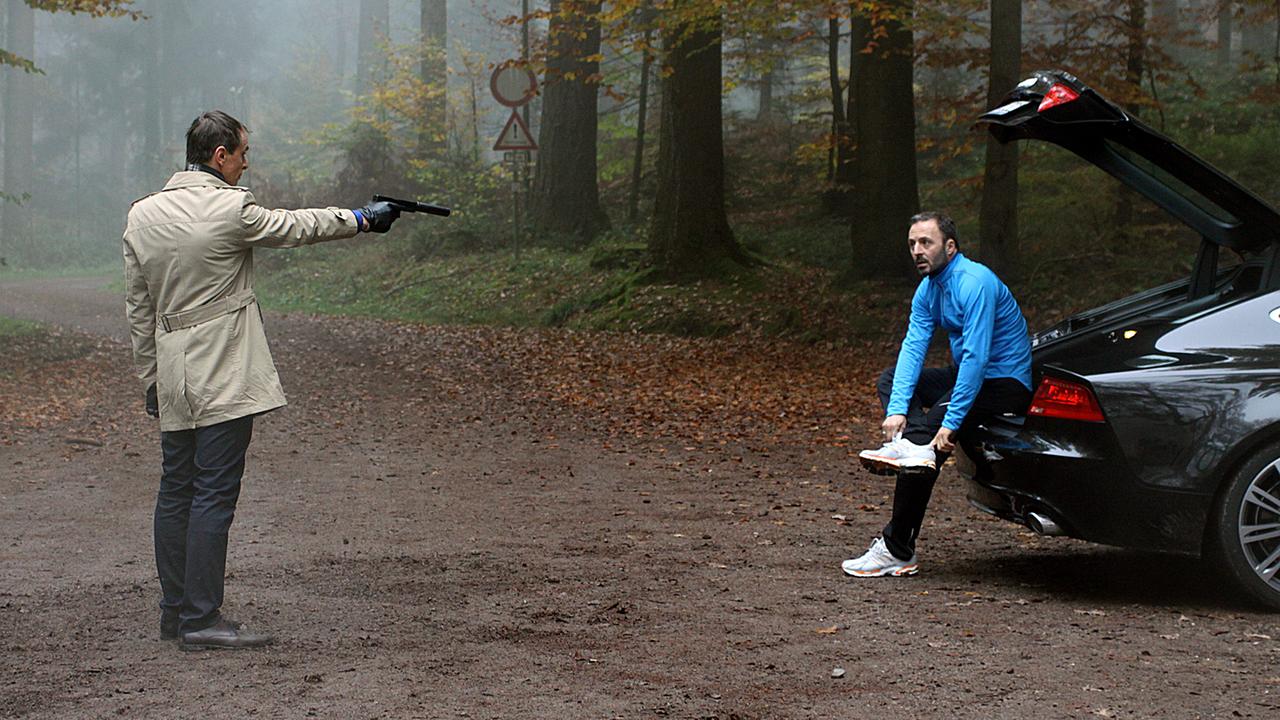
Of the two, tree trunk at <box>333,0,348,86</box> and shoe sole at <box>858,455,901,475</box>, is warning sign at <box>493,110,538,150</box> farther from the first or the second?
tree trunk at <box>333,0,348,86</box>

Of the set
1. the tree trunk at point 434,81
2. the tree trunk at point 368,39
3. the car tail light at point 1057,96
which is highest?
the tree trunk at point 368,39

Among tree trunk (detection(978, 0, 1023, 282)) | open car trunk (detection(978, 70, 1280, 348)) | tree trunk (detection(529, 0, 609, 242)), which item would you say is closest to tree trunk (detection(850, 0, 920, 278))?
tree trunk (detection(978, 0, 1023, 282))

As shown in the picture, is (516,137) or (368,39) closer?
(516,137)

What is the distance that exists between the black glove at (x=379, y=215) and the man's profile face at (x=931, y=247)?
241cm

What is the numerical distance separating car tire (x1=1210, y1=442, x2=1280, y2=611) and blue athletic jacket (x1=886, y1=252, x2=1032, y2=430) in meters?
1.01

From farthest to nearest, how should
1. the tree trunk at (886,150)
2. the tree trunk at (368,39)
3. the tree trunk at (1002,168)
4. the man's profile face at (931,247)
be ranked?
the tree trunk at (368,39), the tree trunk at (886,150), the tree trunk at (1002,168), the man's profile face at (931,247)

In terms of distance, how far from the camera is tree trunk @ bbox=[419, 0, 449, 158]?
34.8 m

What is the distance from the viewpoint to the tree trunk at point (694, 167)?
20172mm

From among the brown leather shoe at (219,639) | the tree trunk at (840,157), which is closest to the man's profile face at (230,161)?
the brown leather shoe at (219,639)

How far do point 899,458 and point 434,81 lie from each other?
32.3m

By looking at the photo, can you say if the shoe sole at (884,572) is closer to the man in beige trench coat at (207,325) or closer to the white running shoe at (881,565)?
the white running shoe at (881,565)

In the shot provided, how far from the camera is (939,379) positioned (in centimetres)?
652

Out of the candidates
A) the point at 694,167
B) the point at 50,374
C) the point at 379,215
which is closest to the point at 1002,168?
the point at 694,167

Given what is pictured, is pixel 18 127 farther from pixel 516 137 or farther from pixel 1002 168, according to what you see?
pixel 1002 168
